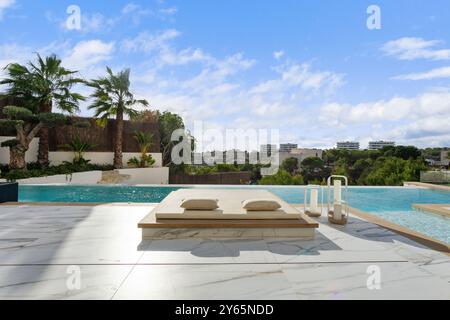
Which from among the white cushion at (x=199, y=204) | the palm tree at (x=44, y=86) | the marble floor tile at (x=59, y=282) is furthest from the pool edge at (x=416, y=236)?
the palm tree at (x=44, y=86)

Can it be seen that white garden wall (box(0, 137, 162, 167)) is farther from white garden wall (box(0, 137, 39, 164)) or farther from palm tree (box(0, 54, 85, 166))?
palm tree (box(0, 54, 85, 166))

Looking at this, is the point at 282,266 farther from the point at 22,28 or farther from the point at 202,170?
the point at 202,170

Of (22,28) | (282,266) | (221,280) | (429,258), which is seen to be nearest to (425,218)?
(429,258)

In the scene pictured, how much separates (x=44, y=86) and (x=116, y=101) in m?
3.54

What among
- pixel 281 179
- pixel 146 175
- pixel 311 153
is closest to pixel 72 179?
pixel 146 175

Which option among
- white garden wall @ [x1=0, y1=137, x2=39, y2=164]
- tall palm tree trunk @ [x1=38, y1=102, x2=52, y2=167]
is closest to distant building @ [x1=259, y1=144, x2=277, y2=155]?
tall palm tree trunk @ [x1=38, y1=102, x2=52, y2=167]

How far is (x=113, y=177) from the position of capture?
16484 mm

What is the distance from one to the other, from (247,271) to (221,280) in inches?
14.6

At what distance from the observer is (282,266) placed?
12.2 ft

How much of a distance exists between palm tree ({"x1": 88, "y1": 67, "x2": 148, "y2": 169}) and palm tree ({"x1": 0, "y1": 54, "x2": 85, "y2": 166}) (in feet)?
4.04

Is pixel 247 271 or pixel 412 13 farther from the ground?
pixel 412 13

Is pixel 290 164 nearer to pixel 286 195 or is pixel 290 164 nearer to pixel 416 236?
pixel 286 195

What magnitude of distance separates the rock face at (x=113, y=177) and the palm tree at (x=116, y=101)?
91 centimetres

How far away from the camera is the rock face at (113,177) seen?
16281 millimetres
